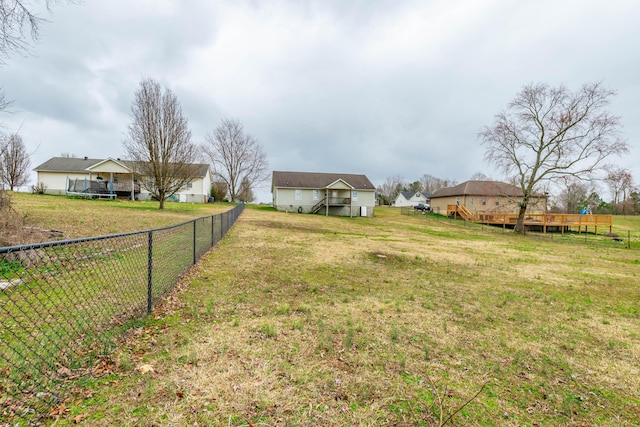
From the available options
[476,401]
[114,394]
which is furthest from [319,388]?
[114,394]

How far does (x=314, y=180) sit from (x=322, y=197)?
2.83 meters

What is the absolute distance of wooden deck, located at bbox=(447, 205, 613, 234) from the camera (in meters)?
27.1

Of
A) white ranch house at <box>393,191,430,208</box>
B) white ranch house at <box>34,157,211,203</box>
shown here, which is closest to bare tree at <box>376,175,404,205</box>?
white ranch house at <box>393,191,430,208</box>

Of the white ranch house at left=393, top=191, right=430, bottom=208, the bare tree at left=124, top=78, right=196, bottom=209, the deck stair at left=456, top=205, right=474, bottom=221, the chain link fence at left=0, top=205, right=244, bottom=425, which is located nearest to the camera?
the chain link fence at left=0, top=205, right=244, bottom=425

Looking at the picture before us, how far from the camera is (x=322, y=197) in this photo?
36656 mm

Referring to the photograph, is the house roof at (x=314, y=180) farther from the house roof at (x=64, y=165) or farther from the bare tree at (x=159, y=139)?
the house roof at (x=64, y=165)

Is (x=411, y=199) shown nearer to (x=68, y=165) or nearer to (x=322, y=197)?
(x=322, y=197)

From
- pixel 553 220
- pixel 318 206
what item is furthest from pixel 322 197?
pixel 553 220

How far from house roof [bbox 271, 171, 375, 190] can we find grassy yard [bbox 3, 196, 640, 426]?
1167 inches

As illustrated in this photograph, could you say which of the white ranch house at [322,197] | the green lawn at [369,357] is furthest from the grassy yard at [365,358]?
the white ranch house at [322,197]

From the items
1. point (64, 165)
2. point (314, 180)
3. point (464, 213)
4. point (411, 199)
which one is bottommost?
point (464, 213)

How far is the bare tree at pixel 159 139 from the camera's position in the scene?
64.8ft

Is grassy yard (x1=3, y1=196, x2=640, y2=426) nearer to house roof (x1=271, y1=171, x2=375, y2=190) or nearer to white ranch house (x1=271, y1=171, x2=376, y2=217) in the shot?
white ranch house (x1=271, y1=171, x2=376, y2=217)

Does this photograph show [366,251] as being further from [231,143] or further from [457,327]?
[231,143]
